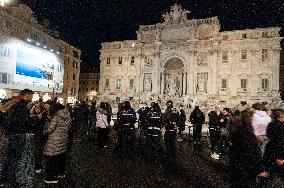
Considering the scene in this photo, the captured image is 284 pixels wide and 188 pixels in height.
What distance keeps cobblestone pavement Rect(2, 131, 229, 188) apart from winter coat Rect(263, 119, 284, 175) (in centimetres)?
198

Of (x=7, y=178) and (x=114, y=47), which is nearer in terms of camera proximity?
(x=7, y=178)

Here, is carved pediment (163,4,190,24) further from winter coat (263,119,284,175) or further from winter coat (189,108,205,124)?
winter coat (263,119,284,175)

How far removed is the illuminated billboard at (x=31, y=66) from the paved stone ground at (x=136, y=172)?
27.9m

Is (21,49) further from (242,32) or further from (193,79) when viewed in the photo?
(242,32)

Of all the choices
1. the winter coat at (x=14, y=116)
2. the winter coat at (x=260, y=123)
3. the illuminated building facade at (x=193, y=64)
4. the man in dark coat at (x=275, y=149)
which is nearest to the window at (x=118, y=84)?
the illuminated building facade at (x=193, y=64)

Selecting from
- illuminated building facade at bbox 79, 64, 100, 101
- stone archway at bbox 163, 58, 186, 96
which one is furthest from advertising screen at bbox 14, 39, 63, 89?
illuminated building facade at bbox 79, 64, 100, 101

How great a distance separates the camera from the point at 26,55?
37.7 metres

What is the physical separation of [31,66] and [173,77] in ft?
70.4

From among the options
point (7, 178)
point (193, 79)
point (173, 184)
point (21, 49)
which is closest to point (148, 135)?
point (173, 184)

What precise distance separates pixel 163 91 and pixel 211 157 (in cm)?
3535

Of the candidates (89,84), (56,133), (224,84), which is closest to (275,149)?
(56,133)

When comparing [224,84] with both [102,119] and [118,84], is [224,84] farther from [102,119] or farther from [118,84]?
[102,119]

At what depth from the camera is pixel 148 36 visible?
4788 centimetres

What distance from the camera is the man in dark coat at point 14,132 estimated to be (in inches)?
249
